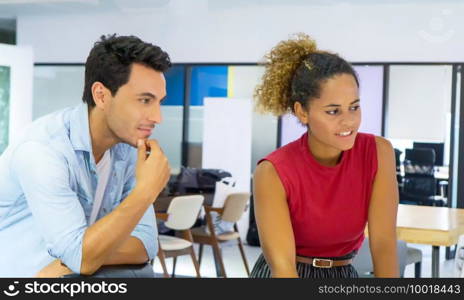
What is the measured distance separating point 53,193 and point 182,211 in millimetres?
3330

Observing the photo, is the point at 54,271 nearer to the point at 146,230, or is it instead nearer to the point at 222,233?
the point at 146,230

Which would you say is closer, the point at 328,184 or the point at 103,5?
the point at 328,184

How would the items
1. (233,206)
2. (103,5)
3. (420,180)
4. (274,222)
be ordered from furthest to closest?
(103,5)
(420,180)
(233,206)
(274,222)

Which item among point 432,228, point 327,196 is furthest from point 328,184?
point 432,228

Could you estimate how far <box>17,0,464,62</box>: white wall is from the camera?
6.23 meters

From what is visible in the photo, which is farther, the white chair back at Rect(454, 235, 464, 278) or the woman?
the white chair back at Rect(454, 235, 464, 278)

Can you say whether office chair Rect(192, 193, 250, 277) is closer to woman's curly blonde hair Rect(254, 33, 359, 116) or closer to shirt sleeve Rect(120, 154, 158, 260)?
woman's curly blonde hair Rect(254, 33, 359, 116)

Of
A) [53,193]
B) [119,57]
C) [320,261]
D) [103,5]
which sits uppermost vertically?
[103,5]

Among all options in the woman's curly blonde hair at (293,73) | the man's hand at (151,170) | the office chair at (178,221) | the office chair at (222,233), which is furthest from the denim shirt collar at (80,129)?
the office chair at (222,233)

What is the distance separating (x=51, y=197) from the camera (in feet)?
4.38

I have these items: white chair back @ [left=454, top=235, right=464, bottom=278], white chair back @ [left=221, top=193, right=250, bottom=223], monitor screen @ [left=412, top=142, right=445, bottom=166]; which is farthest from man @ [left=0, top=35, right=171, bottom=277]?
monitor screen @ [left=412, top=142, right=445, bottom=166]

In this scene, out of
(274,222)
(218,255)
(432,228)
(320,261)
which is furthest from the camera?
(218,255)

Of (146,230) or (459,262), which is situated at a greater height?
(146,230)

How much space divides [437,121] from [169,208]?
10.1ft
